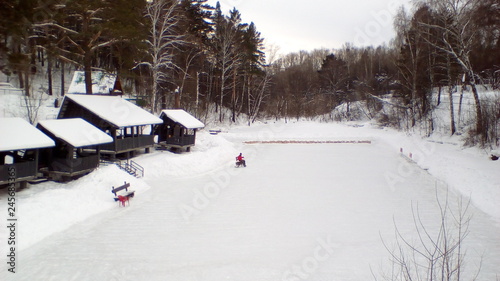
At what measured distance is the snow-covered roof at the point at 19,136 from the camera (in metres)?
11.8

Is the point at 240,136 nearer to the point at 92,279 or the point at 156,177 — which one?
the point at 156,177

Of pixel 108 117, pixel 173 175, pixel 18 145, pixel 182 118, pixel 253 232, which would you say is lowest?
pixel 253 232

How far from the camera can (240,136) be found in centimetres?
3662

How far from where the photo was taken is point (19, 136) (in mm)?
12484

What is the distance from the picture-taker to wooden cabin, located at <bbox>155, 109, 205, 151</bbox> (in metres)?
23.4

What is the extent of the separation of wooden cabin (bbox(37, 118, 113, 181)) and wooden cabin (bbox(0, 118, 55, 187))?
40.2 inches

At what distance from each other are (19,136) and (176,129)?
1233 cm

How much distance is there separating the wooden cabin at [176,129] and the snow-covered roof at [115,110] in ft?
5.26

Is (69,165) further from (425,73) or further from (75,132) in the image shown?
(425,73)

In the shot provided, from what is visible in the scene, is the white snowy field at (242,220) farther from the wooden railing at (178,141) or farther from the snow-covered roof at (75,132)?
the wooden railing at (178,141)

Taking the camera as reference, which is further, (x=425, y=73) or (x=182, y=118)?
(x=425, y=73)

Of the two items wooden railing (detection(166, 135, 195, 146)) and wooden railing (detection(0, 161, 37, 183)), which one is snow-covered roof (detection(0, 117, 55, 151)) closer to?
wooden railing (detection(0, 161, 37, 183))

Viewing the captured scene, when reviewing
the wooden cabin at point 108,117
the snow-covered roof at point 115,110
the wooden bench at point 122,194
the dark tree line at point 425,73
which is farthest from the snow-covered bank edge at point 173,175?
the dark tree line at point 425,73

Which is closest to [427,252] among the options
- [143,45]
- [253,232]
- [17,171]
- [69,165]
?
[253,232]
